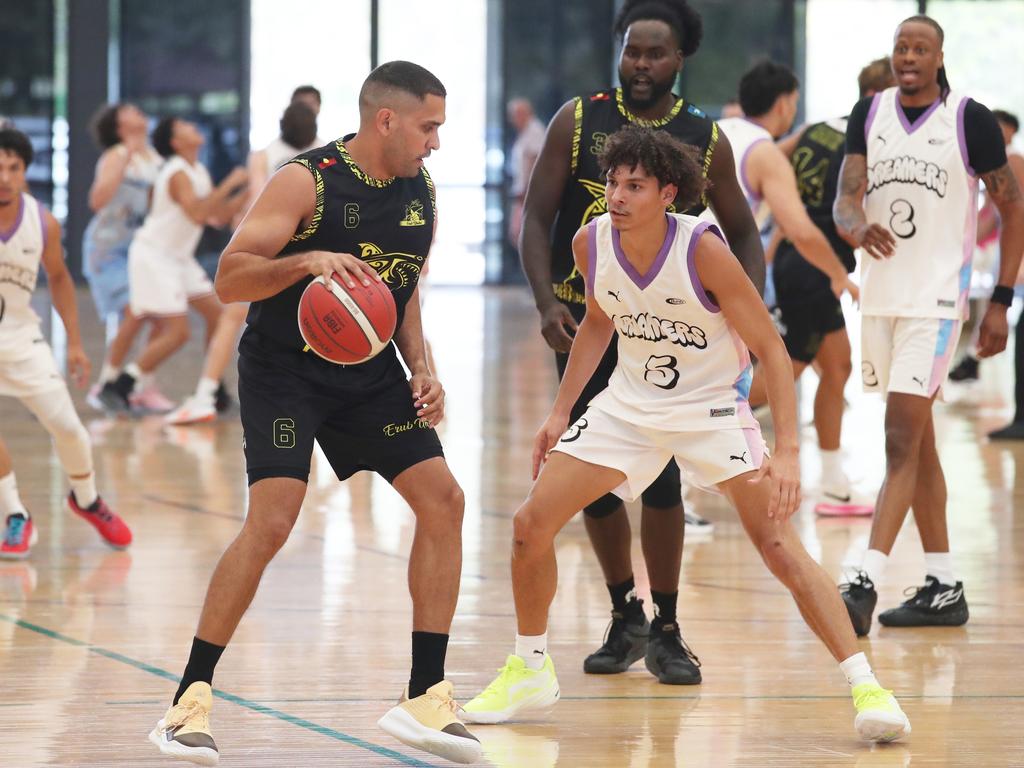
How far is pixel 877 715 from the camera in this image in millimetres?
3686

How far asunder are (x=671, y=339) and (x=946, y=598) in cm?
166

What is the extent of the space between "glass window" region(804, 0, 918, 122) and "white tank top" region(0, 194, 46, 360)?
633 inches

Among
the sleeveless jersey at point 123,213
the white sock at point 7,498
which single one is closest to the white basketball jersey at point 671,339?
the white sock at point 7,498

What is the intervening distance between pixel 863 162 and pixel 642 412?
1597 mm

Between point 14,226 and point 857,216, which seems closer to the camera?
point 857,216

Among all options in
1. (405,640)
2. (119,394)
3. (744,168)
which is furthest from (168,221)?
(405,640)

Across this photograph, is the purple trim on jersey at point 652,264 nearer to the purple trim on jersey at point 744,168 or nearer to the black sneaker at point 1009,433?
the purple trim on jersey at point 744,168

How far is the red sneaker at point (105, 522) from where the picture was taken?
19.7 feet

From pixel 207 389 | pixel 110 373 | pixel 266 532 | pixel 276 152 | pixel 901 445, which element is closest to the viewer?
pixel 266 532

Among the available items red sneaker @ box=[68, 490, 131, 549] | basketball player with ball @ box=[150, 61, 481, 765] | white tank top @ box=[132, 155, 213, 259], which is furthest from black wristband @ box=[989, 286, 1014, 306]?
white tank top @ box=[132, 155, 213, 259]

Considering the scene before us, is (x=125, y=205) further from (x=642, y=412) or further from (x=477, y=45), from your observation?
(x=477, y=45)

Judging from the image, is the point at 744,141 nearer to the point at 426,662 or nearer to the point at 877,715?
the point at 877,715

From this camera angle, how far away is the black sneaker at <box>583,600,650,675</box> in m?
4.46

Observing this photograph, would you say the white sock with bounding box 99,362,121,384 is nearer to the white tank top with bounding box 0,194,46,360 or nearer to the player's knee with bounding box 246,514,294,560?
the white tank top with bounding box 0,194,46,360
